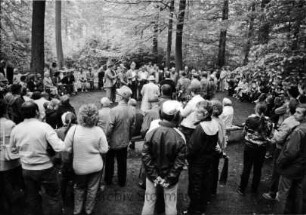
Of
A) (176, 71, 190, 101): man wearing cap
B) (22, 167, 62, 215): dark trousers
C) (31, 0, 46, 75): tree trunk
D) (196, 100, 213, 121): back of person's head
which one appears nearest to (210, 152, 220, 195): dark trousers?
(196, 100, 213, 121): back of person's head

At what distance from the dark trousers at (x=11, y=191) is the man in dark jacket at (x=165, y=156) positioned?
2.26 m

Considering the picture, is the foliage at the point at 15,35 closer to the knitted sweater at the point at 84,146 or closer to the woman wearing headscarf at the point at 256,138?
the knitted sweater at the point at 84,146

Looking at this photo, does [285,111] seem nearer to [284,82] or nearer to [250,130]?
[284,82]

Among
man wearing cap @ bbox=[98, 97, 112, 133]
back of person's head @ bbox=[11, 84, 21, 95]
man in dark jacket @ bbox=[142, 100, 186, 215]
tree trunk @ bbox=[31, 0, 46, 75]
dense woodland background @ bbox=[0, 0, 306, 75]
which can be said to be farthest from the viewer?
tree trunk @ bbox=[31, 0, 46, 75]

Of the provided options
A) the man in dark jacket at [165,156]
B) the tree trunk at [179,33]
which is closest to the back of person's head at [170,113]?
the man in dark jacket at [165,156]

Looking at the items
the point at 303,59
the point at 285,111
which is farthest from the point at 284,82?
the point at 285,111

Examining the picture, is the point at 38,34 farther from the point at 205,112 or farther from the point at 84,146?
the point at 205,112

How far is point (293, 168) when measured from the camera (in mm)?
4258

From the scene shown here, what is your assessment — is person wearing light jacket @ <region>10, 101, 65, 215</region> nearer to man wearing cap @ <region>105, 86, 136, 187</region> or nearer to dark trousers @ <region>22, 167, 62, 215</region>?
dark trousers @ <region>22, 167, 62, 215</region>

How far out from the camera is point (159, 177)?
3738 mm

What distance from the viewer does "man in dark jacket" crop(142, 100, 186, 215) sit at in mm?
3703

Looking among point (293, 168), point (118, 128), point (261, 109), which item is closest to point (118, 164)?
point (118, 128)

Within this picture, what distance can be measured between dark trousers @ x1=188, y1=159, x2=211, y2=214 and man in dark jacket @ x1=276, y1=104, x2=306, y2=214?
3.76 ft

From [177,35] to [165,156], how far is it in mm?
11516
